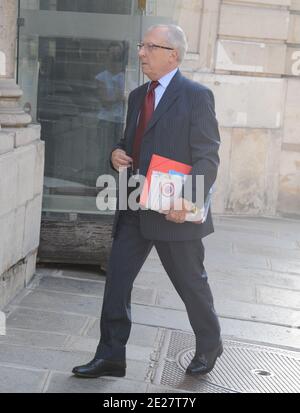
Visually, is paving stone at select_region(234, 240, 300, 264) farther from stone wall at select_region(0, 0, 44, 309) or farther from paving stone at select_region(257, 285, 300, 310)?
stone wall at select_region(0, 0, 44, 309)

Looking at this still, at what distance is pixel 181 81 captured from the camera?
4277 millimetres

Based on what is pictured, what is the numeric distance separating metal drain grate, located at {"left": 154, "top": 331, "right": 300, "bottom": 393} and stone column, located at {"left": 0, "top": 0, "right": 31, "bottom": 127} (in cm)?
176

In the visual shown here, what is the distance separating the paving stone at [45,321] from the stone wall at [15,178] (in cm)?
15

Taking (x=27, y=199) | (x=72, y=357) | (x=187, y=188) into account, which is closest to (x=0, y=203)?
(x=27, y=199)

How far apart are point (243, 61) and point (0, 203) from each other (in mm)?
6064

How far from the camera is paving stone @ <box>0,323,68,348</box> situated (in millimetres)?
4910

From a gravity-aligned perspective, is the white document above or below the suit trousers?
above

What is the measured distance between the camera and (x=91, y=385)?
429cm

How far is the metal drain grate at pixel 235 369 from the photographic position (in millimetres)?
4520

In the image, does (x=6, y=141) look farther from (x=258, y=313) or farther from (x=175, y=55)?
(x=258, y=313)

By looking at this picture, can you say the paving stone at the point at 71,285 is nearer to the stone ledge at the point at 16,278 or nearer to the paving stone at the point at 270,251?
the stone ledge at the point at 16,278

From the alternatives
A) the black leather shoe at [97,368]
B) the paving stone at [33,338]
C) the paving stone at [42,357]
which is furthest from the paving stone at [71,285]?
the black leather shoe at [97,368]

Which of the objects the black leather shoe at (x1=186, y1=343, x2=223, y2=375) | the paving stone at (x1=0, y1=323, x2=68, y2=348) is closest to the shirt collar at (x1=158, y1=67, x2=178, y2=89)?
the black leather shoe at (x1=186, y1=343, x2=223, y2=375)
